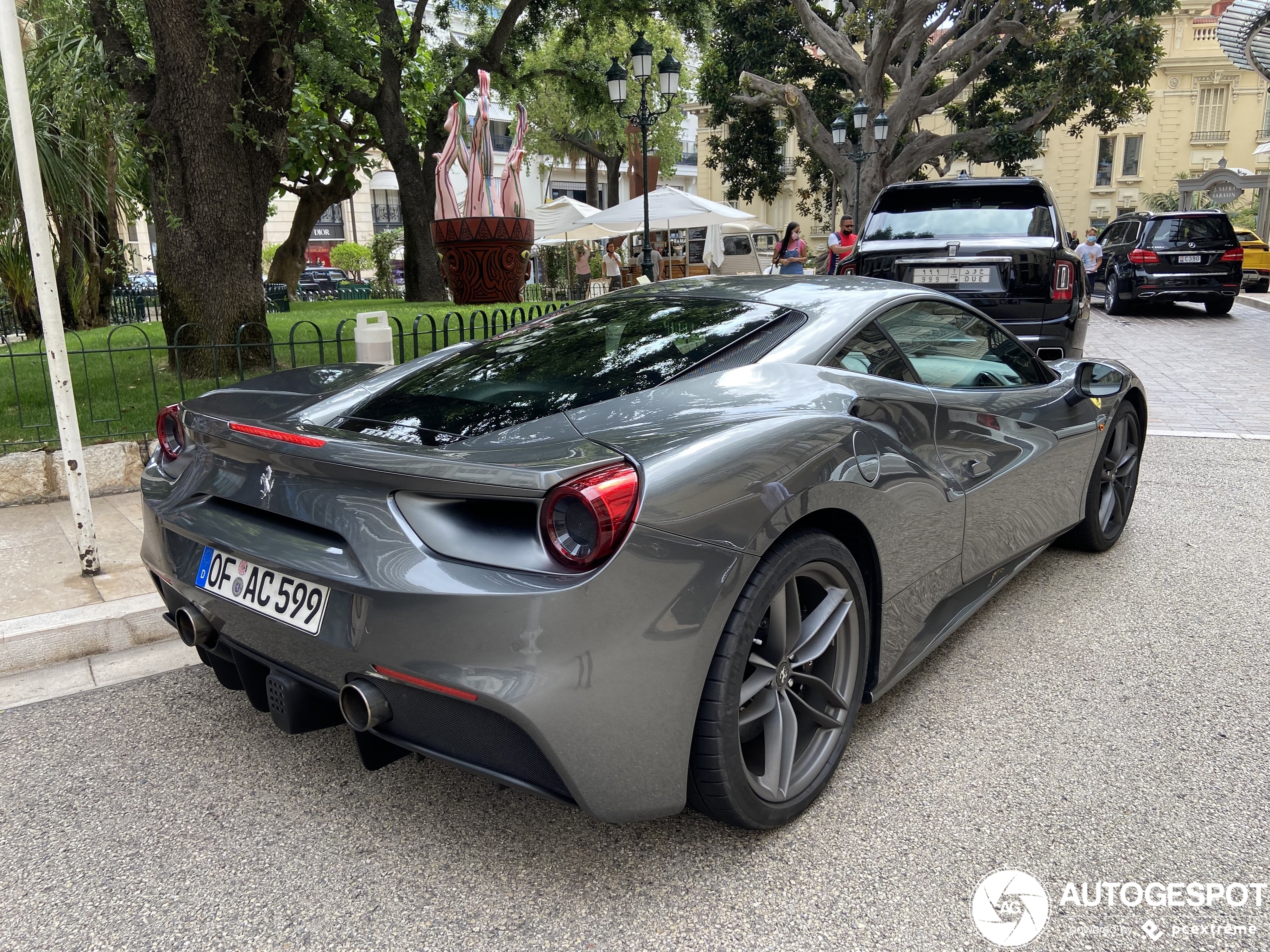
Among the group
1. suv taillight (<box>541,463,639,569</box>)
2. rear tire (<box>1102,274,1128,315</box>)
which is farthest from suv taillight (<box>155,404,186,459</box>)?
rear tire (<box>1102,274,1128,315</box>)

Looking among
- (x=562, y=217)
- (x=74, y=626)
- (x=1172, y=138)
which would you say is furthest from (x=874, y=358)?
(x=1172, y=138)

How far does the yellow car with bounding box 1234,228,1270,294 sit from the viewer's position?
20.5 metres

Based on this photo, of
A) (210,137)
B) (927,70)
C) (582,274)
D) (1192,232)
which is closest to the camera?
(210,137)

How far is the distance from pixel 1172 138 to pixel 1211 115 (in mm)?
1961

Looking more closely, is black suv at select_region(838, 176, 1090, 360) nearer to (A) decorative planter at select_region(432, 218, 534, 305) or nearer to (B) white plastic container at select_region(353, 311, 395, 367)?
(B) white plastic container at select_region(353, 311, 395, 367)

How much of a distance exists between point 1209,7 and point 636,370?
55468 mm

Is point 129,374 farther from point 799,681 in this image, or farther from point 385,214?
point 385,214

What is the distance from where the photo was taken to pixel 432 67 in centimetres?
1962

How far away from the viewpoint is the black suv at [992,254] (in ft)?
23.5

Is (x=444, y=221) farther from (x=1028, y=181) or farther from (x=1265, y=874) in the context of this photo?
(x=1265, y=874)

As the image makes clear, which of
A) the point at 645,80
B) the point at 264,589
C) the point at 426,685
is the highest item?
the point at 645,80

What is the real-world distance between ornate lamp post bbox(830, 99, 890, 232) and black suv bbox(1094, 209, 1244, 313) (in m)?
5.06

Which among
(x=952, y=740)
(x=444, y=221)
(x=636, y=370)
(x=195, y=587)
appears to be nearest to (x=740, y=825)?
(x=952, y=740)

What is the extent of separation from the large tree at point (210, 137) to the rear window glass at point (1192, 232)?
577 inches
